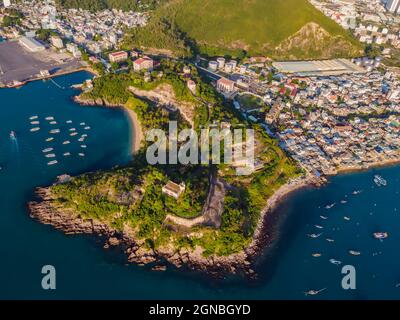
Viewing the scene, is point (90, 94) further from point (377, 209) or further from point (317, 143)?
point (377, 209)

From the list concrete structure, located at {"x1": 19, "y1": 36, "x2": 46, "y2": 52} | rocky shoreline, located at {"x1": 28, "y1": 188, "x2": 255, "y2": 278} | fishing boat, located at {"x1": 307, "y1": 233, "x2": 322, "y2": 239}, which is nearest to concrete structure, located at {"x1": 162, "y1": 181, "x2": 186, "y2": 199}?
rocky shoreline, located at {"x1": 28, "y1": 188, "x2": 255, "y2": 278}

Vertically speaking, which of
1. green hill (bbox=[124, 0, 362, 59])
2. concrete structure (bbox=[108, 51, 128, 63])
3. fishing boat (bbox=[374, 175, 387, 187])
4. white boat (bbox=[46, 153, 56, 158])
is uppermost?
green hill (bbox=[124, 0, 362, 59])

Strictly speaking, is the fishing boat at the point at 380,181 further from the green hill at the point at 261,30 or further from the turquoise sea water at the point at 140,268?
the green hill at the point at 261,30

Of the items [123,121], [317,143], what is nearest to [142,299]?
[123,121]

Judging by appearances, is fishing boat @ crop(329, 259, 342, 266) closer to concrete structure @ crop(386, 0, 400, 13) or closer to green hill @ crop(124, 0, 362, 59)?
green hill @ crop(124, 0, 362, 59)

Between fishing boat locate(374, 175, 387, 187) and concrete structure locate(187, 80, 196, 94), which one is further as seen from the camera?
concrete structure locate(187, 80, 196, 94)
